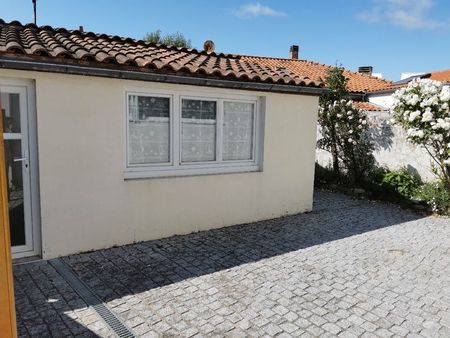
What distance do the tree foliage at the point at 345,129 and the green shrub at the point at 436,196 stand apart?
230cm

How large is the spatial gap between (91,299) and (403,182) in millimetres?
9827

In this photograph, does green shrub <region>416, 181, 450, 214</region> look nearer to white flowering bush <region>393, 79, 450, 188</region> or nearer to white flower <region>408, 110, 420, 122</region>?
white flowering bush <region>393, 79, 450, 188</region>

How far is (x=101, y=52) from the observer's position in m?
6.37

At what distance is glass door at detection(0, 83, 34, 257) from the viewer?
18.6 ft

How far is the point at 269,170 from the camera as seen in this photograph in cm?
877

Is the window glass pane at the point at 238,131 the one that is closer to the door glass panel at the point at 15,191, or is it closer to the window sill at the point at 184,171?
the window sill at the point at 184,171

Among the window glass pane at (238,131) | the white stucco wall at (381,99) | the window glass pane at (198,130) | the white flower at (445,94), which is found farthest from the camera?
the white stucco wall at (381,99)

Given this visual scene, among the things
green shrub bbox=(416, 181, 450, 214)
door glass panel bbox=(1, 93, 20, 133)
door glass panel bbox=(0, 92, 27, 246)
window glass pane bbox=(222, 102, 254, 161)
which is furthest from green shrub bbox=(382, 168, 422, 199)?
door glass panel bbox=(1, 93, 20, 133)

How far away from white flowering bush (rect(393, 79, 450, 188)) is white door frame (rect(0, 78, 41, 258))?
9349mm

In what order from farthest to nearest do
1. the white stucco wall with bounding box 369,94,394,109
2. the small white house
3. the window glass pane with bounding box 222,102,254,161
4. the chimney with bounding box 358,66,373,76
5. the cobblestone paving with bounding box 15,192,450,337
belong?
the chimney with bounding box 358,66,373,76 < the white stucco wall with bounding box 369,94,394,109 < the window glass pane with bounding box 222,102,254,161 < the small white house < the cobblestone paving with bounding box 15,192,450,337

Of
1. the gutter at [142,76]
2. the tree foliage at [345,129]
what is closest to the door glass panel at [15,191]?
the gutter at [142,76]

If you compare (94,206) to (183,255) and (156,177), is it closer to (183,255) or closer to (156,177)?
(156,177)

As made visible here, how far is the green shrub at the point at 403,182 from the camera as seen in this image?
35.5 ft

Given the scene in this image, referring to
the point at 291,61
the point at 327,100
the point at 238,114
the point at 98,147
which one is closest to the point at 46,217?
the point at 98,147
